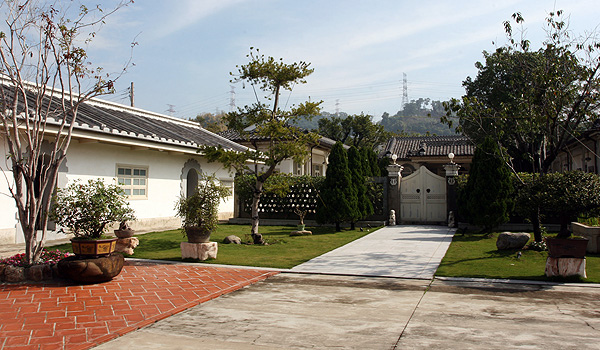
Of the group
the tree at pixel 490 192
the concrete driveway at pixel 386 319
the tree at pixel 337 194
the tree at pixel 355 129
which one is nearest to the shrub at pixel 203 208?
the concrete driveway at pixel 386 319

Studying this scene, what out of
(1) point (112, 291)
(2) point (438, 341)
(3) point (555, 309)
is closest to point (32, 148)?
(1) point (112, 291)

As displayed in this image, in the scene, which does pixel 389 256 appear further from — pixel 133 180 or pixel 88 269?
pixel 133 180

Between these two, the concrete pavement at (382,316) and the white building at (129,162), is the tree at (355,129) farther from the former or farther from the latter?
the concrete pavement at (382,316)

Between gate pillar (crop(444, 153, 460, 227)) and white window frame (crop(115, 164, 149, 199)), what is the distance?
10252 millimetres

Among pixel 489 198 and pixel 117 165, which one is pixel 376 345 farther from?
pixel 117 165

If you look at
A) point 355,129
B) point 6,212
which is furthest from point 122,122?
point 355,129

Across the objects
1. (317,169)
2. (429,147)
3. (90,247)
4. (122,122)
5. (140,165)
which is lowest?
(90,247)

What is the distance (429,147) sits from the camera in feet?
104

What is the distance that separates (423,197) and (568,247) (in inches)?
359

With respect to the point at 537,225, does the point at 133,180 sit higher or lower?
higher

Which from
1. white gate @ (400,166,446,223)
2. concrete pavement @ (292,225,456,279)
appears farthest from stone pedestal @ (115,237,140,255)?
white gate @ (400,166,446,223)

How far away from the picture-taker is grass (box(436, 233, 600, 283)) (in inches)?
305

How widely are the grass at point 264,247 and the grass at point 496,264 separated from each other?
292 centimetres

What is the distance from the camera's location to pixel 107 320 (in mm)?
5184
